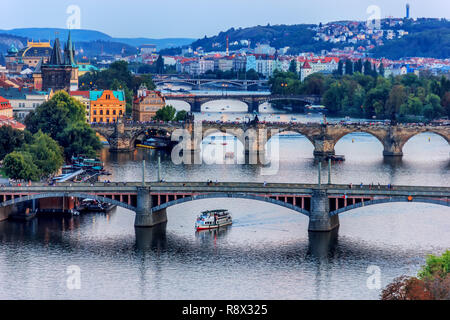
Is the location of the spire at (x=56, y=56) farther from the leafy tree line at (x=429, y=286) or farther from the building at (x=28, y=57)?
the leafy tree line at (x=429, y=286)

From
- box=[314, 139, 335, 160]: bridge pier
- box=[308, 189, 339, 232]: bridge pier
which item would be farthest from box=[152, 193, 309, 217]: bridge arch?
box=[314, 139, 335, 160]: bridge pier

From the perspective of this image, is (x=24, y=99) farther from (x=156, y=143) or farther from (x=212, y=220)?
(x=212, y=220)

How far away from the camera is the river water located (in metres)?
37.9

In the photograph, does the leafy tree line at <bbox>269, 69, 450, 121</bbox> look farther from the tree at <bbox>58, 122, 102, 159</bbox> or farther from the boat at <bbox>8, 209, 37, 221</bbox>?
the boat at <bbox>8, 209, 37, 221</bbox>

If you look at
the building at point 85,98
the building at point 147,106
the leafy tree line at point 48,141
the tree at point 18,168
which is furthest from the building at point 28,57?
the tree at point 18,168

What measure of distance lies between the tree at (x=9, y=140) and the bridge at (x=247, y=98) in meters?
53.6

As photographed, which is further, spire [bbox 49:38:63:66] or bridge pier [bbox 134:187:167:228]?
spire [bbox 49:38:63:66]

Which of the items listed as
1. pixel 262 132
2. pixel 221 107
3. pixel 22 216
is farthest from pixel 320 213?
pixel 221 107

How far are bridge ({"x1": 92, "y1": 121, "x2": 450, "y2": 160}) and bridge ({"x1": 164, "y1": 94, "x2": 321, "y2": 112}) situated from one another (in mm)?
33675

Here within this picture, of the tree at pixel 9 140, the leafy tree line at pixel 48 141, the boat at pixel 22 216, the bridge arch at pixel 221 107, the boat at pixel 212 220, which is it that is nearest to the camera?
the boat at pixel 212 220

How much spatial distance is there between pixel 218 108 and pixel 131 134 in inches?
1689

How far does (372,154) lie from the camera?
78.0 m

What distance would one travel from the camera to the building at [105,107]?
298ft
